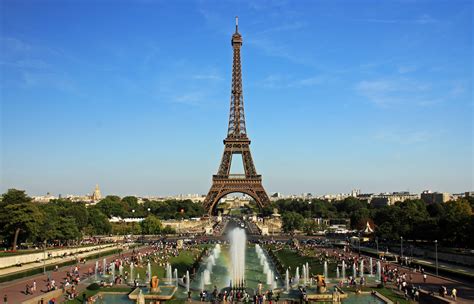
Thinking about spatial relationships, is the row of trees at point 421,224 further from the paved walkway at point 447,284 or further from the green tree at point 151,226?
the green tree at point 151,226

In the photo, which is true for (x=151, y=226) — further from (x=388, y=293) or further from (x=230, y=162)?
(x=388, y=293)

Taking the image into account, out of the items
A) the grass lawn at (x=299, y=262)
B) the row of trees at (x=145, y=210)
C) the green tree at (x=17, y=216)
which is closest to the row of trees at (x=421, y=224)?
the grass lawn at (x=299, y=262)

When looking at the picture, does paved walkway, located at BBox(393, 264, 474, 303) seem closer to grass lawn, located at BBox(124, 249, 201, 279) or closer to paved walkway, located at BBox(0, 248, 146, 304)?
grass lawn, located at BBox(124, 249, 201, 279)

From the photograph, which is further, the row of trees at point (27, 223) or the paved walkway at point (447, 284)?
the row of trees at point (27, 223)

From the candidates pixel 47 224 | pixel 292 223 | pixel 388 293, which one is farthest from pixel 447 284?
pixel 292 223

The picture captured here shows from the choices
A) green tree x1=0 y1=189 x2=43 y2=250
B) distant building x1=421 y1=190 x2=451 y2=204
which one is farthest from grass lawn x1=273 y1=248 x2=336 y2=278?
distant building x1=421 y1=190 x2=451 y2=204

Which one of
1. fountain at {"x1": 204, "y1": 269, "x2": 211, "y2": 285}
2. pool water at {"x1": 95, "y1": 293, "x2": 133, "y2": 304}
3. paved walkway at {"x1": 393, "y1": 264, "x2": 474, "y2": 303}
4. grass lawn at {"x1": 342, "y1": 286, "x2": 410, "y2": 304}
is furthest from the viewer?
fountain at {"x1": 204, "y1": 269, "x2": 211, "y2": 285}

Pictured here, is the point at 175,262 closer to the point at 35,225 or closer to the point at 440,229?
the point at 35,225

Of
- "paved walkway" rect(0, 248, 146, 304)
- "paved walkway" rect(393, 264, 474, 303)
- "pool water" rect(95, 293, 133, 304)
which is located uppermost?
"paved walkway" rect(393, 264, 474, 303)
